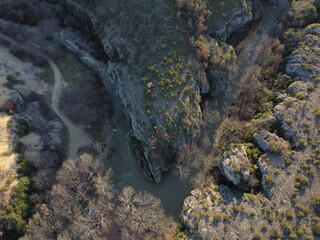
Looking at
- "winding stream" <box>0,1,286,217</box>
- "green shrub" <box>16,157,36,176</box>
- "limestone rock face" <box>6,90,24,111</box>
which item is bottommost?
"green shrub" <box>16,157,36,176</box>

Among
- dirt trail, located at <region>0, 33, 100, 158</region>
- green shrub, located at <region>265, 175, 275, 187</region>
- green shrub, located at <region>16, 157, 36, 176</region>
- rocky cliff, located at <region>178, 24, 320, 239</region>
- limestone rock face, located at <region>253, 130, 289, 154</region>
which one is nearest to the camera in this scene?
rocky cliff, located at <region>178, 24, 320, 239</region>

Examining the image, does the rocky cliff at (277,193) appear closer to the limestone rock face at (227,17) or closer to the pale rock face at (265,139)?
the pale rock face at (265,139)

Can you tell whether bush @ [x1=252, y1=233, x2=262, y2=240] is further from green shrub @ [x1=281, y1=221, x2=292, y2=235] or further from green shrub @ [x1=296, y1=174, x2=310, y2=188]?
green shrub @ [x1=296, y1=174, x2=310, y2=188]

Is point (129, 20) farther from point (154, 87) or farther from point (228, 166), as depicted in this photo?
point (228, 166)

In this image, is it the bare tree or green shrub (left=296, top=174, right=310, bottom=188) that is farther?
the bare tree

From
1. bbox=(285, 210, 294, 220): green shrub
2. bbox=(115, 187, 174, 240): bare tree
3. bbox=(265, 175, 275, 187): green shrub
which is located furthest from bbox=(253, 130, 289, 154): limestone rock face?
bbox=(115, 187, 174, 240): bare tree

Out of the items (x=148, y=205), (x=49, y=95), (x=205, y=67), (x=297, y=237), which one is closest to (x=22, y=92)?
(x=49, y=95)
